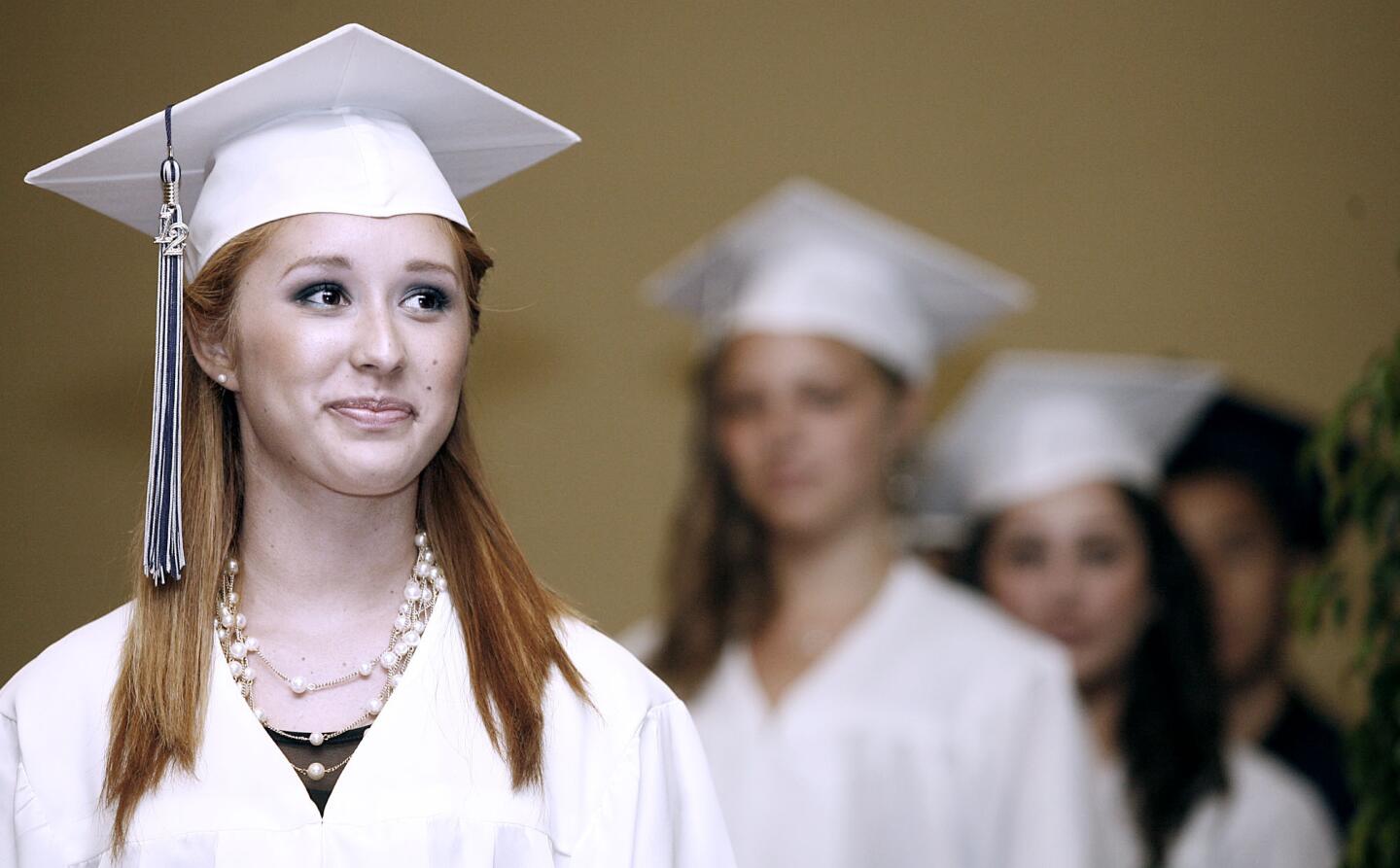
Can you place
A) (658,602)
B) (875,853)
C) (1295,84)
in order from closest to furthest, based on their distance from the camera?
(875,853) → (658,602) → (1295,84)

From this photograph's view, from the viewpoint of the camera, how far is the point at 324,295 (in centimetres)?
180

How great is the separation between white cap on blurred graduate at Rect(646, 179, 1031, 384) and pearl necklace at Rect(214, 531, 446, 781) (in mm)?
2520

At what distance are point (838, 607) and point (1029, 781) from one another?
25.0 inches

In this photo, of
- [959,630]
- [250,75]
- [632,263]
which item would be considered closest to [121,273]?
[632,263]

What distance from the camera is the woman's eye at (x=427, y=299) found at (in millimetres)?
1825

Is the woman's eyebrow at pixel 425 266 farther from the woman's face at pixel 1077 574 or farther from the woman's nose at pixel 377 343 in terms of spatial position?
the woman's face at pixel 1077 574

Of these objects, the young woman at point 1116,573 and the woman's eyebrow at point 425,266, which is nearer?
the woman's eyebrow at point 425,266

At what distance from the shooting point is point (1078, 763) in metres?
4.23

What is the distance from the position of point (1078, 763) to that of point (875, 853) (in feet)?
1.78

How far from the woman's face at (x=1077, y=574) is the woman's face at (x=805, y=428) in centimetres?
40

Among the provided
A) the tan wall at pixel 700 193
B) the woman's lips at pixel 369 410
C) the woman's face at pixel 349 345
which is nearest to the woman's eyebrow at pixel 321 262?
the woman's face at pixel 349 345

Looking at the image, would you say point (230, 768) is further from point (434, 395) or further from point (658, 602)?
point (658, 602)

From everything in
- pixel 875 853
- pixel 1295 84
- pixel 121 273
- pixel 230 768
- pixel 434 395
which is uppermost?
pixel 1295 84

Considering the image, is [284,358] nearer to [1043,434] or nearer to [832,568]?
[832,568]
